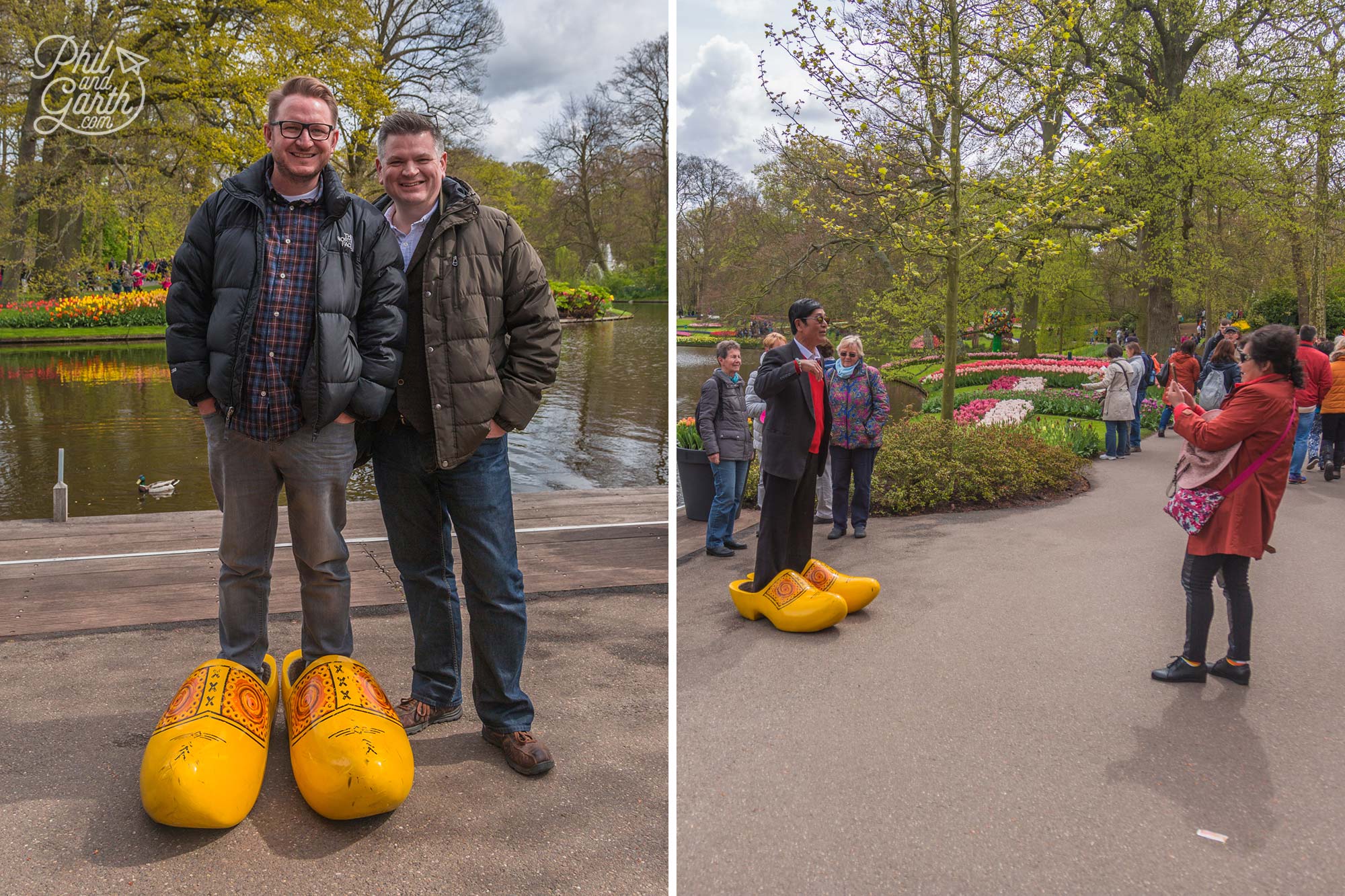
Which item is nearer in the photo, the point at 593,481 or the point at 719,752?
the point at 719,752

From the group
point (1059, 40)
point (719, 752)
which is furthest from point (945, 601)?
point (1059, 40)

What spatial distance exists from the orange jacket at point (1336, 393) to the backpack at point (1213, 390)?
1218 mm

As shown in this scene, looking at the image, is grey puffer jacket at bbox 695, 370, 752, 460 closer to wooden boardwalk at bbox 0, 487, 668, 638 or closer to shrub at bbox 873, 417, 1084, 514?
wooden boardwalk at bbox 0, 487, 668, 638

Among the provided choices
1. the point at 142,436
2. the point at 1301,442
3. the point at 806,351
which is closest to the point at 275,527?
the point at 806,351

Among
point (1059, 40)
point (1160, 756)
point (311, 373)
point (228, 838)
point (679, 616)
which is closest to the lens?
point (228, 838)

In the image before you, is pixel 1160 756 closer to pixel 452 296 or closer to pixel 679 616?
pixel 679 616

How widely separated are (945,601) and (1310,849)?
2317mm

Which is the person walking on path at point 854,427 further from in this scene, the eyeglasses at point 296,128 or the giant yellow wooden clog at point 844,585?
the eyeglasses at point 296,128

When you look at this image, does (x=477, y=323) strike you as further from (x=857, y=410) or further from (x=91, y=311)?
(x=91, y=311)

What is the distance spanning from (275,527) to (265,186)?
95cm

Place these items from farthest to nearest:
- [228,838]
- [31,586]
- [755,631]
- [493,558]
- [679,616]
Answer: [679,616], [755,631], [31,586], [493,558], [228,838]

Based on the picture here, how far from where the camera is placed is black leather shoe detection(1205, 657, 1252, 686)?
3.70 m

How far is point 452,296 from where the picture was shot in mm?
2568

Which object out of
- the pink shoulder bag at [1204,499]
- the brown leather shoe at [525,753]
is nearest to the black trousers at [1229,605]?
the pink shoulder bag at [1204,499]
